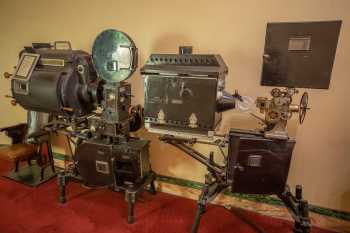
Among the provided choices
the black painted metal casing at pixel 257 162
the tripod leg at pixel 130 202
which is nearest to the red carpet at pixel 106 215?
the tripod leg at pixel 130 202

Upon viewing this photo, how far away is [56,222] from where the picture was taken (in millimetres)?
2016

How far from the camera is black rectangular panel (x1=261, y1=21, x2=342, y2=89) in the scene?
1.70 meters

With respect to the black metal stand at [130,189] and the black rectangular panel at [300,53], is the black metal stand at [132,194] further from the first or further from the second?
the black rectangular panel at [300,53]

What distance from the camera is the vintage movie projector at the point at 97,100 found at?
1880 millimetres

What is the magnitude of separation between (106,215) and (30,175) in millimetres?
1277

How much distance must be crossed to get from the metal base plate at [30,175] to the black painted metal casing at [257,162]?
216 cm

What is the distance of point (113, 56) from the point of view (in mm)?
1885

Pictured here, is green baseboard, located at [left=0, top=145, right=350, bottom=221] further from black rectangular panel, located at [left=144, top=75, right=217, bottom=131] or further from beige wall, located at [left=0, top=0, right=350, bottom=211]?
black rectangular panel, located at [left=144, top=75, right=217, bottom=131]

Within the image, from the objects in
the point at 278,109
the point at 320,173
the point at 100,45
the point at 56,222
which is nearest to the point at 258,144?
the point at 278,109

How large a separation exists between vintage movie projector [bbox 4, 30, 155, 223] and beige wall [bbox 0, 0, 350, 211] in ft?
1.52

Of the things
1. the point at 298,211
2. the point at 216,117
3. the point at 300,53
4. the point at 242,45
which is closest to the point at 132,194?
the point at 216,117

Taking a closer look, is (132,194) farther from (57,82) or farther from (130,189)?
(57,82)

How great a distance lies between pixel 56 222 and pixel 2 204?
668 mm

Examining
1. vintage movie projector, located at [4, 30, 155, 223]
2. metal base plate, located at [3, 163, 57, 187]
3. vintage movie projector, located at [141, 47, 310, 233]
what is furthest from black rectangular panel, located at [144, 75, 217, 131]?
metal base plate, located at [3, 163, 57, 187]
